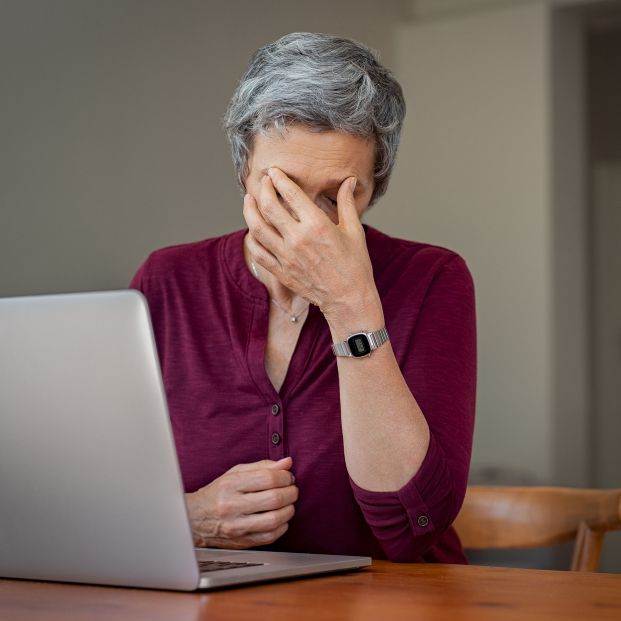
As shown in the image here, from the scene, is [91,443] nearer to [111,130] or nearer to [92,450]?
[92,450]

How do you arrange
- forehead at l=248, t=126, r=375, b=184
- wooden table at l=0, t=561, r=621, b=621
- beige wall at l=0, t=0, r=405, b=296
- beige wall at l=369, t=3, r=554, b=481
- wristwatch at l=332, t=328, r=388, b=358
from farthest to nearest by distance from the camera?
1. beige wall at l=369, t=3, r=554, b=481
2. beige wall at l=0, t=0, r=405, b=296
3. forehead at l=248, t=126, r=375, b=184
4. wristwatch at l=332, t=328, r=388, b=358
5. wooden table at l=0, t=561, r=621, b=621

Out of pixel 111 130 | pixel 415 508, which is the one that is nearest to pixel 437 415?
pixel 415 508

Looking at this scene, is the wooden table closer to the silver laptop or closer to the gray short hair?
the silver laptop

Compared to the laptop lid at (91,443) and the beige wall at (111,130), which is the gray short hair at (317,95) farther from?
the beige wall at (111,130)

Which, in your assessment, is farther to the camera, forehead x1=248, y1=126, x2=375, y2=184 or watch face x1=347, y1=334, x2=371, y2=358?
forehead x1=248, y1=126, x2=375, y2=184

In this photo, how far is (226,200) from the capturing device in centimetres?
300

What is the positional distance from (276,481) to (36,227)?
4.37 ft

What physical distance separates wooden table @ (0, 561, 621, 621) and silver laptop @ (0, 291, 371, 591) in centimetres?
3

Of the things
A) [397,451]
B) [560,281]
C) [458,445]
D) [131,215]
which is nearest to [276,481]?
[397,451]

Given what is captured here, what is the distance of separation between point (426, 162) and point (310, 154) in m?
2.54

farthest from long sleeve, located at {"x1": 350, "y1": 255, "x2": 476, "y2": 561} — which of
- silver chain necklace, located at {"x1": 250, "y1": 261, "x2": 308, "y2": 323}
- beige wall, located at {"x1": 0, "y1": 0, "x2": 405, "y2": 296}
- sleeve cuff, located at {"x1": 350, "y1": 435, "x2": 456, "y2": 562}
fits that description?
beige wall, located at {"x1": 0, "y1": 0, "x2": 405, "y2": 296}

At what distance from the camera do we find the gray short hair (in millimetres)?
1331

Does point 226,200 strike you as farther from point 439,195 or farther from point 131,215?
point 439,195

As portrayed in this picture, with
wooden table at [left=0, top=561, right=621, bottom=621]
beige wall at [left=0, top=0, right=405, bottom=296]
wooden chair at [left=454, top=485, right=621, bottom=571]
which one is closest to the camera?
wooden table at [left=0, top=561, right=621, bottom=621]
